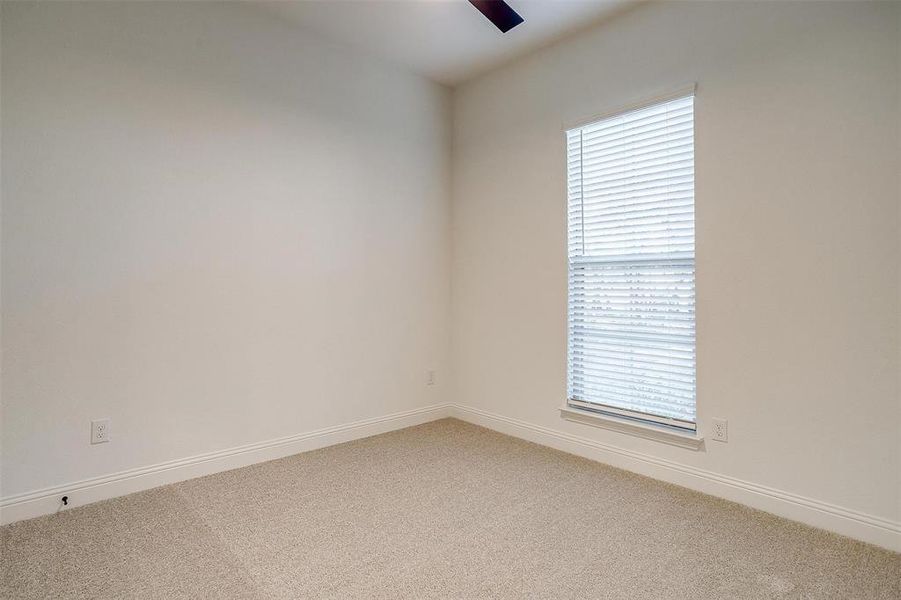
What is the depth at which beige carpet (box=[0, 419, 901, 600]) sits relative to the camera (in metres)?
1.62

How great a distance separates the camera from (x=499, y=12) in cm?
253

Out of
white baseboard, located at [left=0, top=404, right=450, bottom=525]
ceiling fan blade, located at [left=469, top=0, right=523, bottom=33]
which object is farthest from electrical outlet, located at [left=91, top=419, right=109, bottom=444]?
ceiling fan blade, located at [left=469, top=0, right=523, bottom=33]

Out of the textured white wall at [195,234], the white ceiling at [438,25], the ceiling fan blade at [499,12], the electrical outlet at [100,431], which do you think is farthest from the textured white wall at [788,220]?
the electrical outlet at [100,431]

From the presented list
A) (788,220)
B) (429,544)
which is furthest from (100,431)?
(788,220)

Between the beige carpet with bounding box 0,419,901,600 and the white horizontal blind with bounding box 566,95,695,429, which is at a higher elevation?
the white horizontal blind with bounding box 566,95,695,429

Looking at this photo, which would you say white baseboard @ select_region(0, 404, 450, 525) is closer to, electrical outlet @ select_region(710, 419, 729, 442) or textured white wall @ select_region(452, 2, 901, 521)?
textured white wall @ select_region(452, 2, 901, 521)

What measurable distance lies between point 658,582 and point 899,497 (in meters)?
1.14

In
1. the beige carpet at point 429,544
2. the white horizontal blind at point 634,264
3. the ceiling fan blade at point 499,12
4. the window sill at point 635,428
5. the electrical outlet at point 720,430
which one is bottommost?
the beige carpet at point 429,544

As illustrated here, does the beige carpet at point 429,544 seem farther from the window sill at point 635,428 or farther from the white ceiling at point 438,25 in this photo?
the white ceiling at point 438,25

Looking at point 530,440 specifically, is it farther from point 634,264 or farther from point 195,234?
point 195,234

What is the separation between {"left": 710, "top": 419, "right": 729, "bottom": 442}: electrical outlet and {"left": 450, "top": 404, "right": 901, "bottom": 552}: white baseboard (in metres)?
0.19

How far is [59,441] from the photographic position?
2191 mm

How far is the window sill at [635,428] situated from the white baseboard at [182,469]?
1328mm

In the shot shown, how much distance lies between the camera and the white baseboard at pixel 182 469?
2113mm
